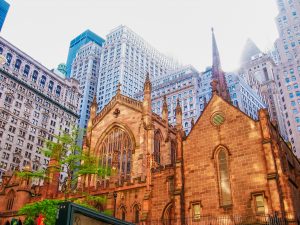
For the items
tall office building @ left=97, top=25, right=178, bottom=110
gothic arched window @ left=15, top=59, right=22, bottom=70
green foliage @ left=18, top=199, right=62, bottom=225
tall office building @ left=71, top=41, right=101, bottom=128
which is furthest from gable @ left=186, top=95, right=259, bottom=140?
tall office building @ left=71, top=41, right=101, bottom=128

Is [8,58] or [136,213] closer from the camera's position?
[136,213]

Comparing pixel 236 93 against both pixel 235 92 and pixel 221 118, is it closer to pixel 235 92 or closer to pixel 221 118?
pixel 235 92

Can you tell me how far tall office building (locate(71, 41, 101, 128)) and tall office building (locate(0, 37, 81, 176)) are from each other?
3399 cm

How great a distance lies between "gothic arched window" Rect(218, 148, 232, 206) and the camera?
30809 mm

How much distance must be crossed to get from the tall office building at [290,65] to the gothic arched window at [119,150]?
5882cm

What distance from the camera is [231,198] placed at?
3039cm

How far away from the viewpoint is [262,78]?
166 meters

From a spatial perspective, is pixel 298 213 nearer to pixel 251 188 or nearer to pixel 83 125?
pixel 251 188

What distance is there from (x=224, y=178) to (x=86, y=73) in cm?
13904

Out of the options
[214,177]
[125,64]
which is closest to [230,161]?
[214,177]

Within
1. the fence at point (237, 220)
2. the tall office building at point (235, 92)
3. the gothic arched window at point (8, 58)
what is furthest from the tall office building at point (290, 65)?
the gothic arched window at point (8, 58)

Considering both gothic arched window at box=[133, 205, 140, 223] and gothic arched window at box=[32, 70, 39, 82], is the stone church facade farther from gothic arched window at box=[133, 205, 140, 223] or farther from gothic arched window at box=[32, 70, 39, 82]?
gothic arched window at box=[32, 70, 39, 82]

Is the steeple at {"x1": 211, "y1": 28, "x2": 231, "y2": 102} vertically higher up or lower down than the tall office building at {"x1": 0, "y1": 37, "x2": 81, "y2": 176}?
lower down

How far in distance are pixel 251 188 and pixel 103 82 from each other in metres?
126
